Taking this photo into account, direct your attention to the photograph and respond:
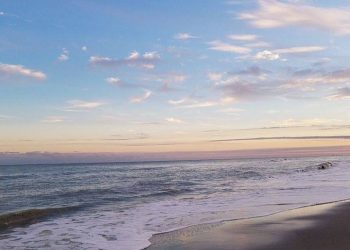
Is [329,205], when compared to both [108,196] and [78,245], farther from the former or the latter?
[108,196]

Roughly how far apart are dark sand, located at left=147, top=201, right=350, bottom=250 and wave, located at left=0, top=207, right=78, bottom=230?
6625 millimetres

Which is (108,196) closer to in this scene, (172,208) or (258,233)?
(172,208)

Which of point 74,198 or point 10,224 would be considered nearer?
point 10,224

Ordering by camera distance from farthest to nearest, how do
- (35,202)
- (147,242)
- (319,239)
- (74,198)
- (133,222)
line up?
(74,198), (35,202), (133,222), (147,242), (319,239)

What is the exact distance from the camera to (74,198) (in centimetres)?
2536

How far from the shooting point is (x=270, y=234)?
1167 cm

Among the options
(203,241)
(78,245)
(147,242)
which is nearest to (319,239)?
(203,241)

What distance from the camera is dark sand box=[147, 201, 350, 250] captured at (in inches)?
402

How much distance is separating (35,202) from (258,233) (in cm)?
A: 1529

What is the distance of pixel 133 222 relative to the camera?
15.2 m

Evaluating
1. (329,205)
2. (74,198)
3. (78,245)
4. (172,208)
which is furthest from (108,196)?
(78,245)

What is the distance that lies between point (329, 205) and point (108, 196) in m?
13.1

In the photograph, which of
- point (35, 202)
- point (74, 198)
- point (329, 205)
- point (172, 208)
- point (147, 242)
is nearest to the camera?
point (147, 242)

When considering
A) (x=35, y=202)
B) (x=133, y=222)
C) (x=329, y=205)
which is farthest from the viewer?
(x=35, y=202)
